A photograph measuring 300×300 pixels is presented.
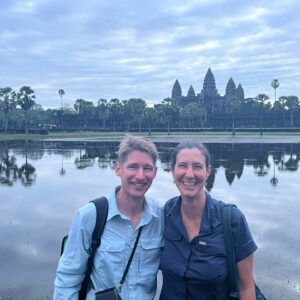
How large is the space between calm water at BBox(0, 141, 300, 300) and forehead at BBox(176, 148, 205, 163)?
3.10 m

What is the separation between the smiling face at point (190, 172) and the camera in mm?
2652

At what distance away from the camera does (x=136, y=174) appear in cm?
265

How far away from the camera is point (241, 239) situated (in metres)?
2.48

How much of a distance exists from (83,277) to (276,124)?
290 ft

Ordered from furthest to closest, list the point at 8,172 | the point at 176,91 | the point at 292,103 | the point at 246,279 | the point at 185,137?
the point at 176,91
the point at 292,103
the point at 185,137
the point at 8,172
the point at 246,279

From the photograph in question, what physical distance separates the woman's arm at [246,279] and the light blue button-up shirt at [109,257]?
0.63m

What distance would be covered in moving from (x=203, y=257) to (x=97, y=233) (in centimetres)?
77

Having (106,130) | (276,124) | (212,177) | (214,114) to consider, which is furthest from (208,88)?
(212,177)

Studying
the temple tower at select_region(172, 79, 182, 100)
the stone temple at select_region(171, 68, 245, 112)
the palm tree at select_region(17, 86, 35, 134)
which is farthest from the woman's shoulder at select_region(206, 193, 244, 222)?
the temple tower at select_region(172, 79, 182, 100)

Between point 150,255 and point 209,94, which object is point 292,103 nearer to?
point 209,94

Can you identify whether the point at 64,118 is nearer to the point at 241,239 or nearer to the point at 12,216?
the point at 12,216

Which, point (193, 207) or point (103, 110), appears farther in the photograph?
point (103, 110)

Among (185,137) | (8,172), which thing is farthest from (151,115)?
(8,172)

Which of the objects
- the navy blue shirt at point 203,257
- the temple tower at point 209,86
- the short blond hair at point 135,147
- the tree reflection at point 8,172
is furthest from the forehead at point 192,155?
the temple tower at point 209,86
